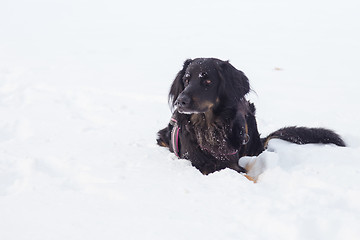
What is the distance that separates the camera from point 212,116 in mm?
3016

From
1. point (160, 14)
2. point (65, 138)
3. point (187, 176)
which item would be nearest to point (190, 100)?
point (187, 176)

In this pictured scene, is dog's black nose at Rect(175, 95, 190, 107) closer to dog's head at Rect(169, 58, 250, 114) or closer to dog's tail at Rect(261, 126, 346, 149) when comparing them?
dog's head at Rect(169, 58, 250, 114)

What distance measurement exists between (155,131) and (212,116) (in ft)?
3.82

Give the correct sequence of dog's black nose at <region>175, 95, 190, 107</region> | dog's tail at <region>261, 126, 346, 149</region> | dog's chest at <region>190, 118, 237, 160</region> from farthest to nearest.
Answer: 1. dog's tail at <region>261, 126, 346, 149</region>
2. dog's chest at <region>190, 118, 237, 160</region>
3. dog's black nose at <region>175, 95, 190, 107</region>

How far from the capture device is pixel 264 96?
17.2 ft

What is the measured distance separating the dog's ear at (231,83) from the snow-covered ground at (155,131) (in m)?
0.45

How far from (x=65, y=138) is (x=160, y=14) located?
365 inches

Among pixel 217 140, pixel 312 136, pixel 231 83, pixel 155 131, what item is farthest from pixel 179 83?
pixel 312 136

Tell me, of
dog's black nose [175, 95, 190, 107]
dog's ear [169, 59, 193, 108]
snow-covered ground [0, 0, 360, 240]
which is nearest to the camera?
snow-covered ground [0, 0, 360, 240]

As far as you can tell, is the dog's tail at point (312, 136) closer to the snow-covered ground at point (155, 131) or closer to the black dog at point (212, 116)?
the snow-covered ground at point (155, 131)

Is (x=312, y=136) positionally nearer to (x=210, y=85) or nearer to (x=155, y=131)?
(x=210, y=85)

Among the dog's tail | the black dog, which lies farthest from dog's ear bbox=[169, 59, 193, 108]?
the dog's tail

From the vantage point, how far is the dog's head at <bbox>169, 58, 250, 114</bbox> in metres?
2.81

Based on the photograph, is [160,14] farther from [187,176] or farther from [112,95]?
[187,176]
